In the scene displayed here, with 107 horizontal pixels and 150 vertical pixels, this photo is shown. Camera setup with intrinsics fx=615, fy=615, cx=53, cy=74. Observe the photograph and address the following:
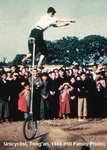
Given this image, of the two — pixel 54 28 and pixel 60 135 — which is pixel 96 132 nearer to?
pixel 60 135

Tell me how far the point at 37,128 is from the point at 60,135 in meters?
0.21

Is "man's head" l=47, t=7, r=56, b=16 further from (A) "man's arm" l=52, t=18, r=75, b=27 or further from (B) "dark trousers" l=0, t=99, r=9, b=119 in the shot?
(B) "dark trousers" l=0, t=99, r=9, b=119

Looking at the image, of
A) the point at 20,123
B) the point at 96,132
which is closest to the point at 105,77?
the point at 96,132

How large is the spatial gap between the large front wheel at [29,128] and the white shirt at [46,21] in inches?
27.5

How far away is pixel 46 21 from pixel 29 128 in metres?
0.81

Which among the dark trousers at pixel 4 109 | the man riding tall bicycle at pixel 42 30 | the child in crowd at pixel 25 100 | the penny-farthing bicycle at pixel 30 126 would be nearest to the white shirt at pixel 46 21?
the man riding tall bicycle at pixel 42 30

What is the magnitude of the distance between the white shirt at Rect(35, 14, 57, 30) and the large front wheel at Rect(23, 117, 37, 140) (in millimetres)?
698

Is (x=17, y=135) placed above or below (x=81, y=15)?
below

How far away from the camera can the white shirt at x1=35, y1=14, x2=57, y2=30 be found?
456 centimetres

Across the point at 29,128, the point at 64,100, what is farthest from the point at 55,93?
the point at 29,128

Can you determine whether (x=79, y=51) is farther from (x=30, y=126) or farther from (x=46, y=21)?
(x=30, y=126)

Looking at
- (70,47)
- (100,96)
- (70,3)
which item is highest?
(70,3)

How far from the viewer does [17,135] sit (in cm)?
459

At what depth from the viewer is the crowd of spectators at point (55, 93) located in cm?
463
